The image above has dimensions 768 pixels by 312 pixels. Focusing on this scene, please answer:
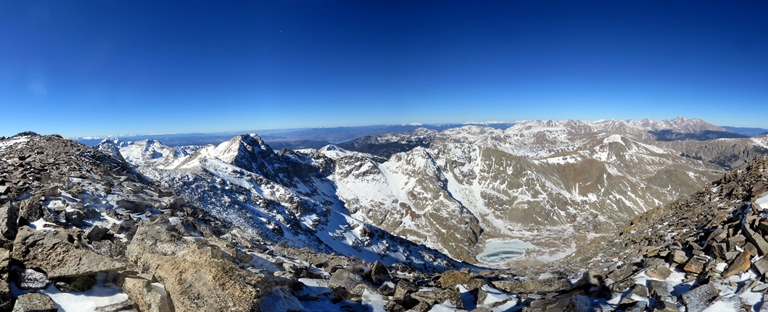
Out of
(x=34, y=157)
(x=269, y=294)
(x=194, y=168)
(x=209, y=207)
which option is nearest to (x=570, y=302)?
(x=269, y=294)

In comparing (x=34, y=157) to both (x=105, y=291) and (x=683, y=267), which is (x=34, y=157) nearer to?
(x=105, y=291)

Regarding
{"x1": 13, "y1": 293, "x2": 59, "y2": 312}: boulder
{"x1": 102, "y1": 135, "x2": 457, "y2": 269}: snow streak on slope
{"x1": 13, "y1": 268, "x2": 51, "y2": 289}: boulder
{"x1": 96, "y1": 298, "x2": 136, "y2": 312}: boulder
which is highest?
{"x1": 13, "y1": 268, "x2": 51, "y2": 289}: boulder

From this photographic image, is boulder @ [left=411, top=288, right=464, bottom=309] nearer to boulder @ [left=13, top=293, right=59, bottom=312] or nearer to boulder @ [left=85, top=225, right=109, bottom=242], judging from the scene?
boulder @ [left=13, top=293, right=59, bottom=312]

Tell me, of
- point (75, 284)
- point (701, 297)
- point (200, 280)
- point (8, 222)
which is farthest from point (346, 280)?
point (701, 297)

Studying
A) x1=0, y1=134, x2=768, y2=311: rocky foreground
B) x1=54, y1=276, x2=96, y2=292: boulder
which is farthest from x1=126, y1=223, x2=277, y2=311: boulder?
x1=54, y1=276, x2=96, y2=292: boulder

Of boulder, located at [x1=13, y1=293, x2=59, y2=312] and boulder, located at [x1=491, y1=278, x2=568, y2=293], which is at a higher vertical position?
boulder, located at [x1=13, y1=293, x2=59, y2=312]

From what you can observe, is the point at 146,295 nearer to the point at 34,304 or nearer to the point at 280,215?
the point at 34,304
